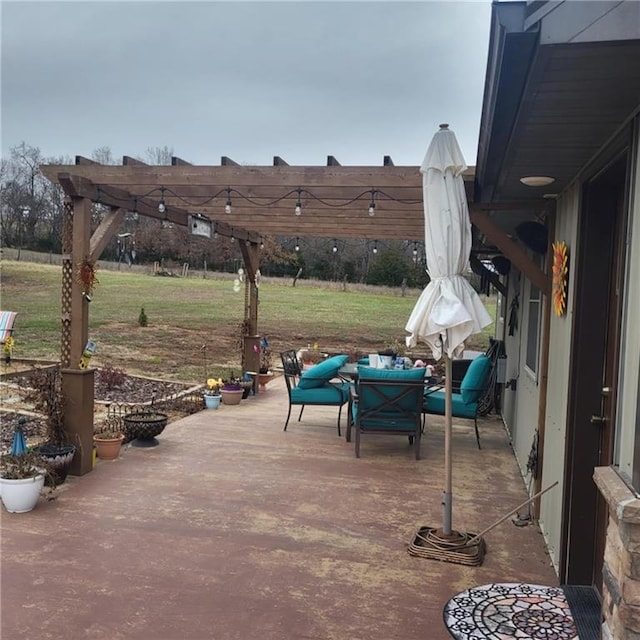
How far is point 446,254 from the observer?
340 centimetres

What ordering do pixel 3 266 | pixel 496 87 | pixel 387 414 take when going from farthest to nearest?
pixel 3 266 → pixel 387 414 → pixel 496 87

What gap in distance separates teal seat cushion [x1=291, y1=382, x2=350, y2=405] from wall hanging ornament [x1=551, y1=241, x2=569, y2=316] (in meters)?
3.21

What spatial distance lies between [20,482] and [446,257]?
119 inches

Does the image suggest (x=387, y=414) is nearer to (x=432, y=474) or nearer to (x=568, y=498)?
(x=432, y=474)

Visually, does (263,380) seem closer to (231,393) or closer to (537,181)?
(231,393)

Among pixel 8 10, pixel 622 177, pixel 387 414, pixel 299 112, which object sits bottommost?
pixel 387 414

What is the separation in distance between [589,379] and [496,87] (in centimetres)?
168

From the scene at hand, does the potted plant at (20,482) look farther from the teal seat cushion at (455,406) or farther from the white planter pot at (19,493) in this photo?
the teal seat cushion at (455,406)

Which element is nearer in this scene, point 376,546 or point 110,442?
point 376,546

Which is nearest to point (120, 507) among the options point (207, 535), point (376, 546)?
point (207, 535)

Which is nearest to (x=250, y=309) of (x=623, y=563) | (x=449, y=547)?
(x=449, y=547)

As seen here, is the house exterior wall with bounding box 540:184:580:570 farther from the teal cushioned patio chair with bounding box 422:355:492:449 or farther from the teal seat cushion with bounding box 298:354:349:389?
the teal seat cushion with bounding box 298:354:349:389

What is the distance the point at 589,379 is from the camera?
9.99 ft

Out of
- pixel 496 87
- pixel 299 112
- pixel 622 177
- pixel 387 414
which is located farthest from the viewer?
pixel 299 112
